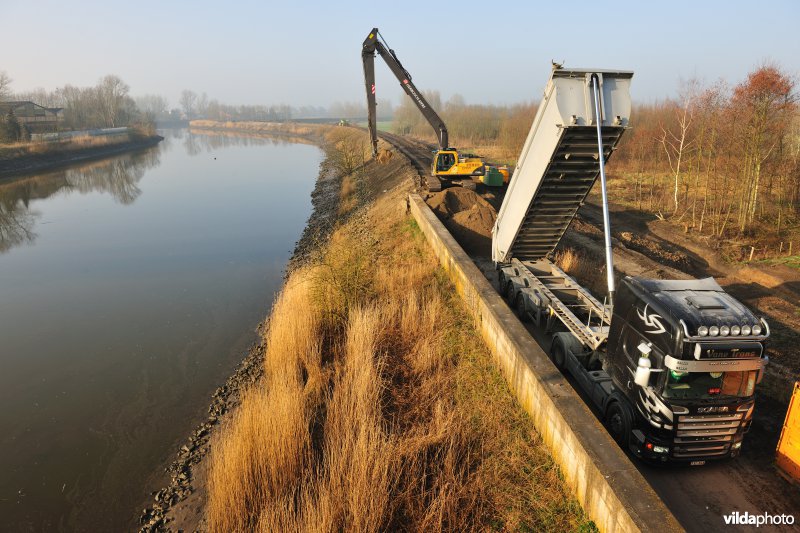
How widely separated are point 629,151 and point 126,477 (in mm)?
35183

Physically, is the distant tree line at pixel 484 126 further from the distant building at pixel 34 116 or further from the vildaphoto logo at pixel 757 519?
the distant building at pixel 34 116

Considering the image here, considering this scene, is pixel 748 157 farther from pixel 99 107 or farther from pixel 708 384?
pixel 99 107

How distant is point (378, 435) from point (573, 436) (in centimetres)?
245

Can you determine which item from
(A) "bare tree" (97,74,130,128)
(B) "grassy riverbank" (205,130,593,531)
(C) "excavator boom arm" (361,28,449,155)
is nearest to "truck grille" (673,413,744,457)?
(B) "grassy riverbank" (205,130,593,531)

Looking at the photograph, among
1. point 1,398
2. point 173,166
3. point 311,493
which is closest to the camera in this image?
point 311,493

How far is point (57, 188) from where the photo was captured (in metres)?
35.3

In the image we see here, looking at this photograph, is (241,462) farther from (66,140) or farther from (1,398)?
(66,140)

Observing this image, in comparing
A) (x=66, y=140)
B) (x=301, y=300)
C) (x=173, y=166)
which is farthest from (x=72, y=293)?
(x=66, y=140)

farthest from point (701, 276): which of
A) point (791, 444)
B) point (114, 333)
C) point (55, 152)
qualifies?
point (55, 152)

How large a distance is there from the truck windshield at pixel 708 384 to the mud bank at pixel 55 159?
161 feet

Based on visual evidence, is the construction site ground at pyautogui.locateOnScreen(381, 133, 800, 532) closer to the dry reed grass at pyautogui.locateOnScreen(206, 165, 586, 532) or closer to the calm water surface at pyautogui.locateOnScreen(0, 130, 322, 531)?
the dry reed grass at pyautogui.locateOnScreen(206, 165, 586, 532)

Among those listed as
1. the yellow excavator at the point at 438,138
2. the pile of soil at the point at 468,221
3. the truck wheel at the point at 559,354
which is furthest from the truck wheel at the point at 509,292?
the yellow excavator at the point at 438,138

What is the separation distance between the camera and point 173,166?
4934cm

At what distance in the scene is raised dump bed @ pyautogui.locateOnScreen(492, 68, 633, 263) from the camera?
8.07 m
